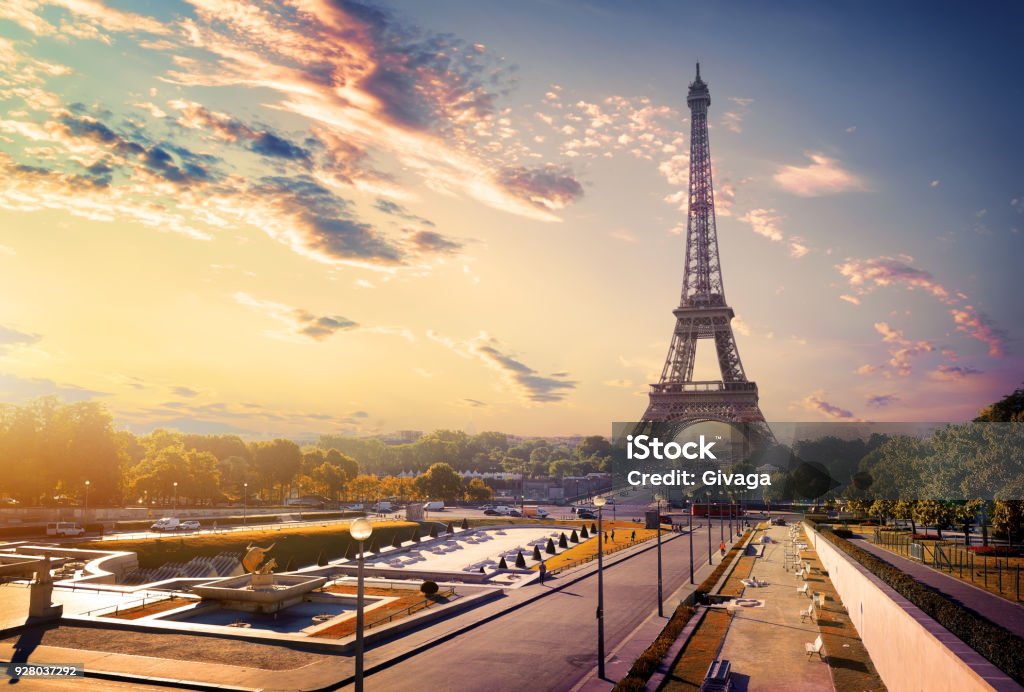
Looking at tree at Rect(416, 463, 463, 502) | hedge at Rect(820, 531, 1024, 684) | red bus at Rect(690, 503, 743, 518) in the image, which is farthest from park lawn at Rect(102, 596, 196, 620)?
tree at Rect(416, 463, 463, 502)

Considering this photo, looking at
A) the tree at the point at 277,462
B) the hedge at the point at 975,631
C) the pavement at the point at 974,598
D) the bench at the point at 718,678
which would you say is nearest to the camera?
the hedge at the point at 975,631

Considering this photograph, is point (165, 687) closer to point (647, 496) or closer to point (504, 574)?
point (504, 574)

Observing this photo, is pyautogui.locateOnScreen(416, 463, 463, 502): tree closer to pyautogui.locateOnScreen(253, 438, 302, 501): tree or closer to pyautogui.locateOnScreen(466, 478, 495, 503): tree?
pyautogui.locateOnScreen(466, 478, 495, 503): tree

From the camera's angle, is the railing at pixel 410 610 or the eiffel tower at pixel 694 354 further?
the eiffel tower at pixel 694 354

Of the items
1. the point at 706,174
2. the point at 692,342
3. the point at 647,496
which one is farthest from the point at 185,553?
the point at 647,496

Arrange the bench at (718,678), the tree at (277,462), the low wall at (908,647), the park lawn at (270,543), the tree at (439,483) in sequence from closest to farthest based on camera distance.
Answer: the low wall at (908,647) → the bench at (718,678) → the park lawn at (270,543) → the tree at (277,462) → the tree at (439,483)

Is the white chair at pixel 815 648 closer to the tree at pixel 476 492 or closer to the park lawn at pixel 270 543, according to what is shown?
the park lawn at pixel 270 543

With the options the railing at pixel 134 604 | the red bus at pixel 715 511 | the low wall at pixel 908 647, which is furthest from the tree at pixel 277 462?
the low wall at pixel 908 647

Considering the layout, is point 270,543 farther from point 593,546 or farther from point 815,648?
point 815,648
